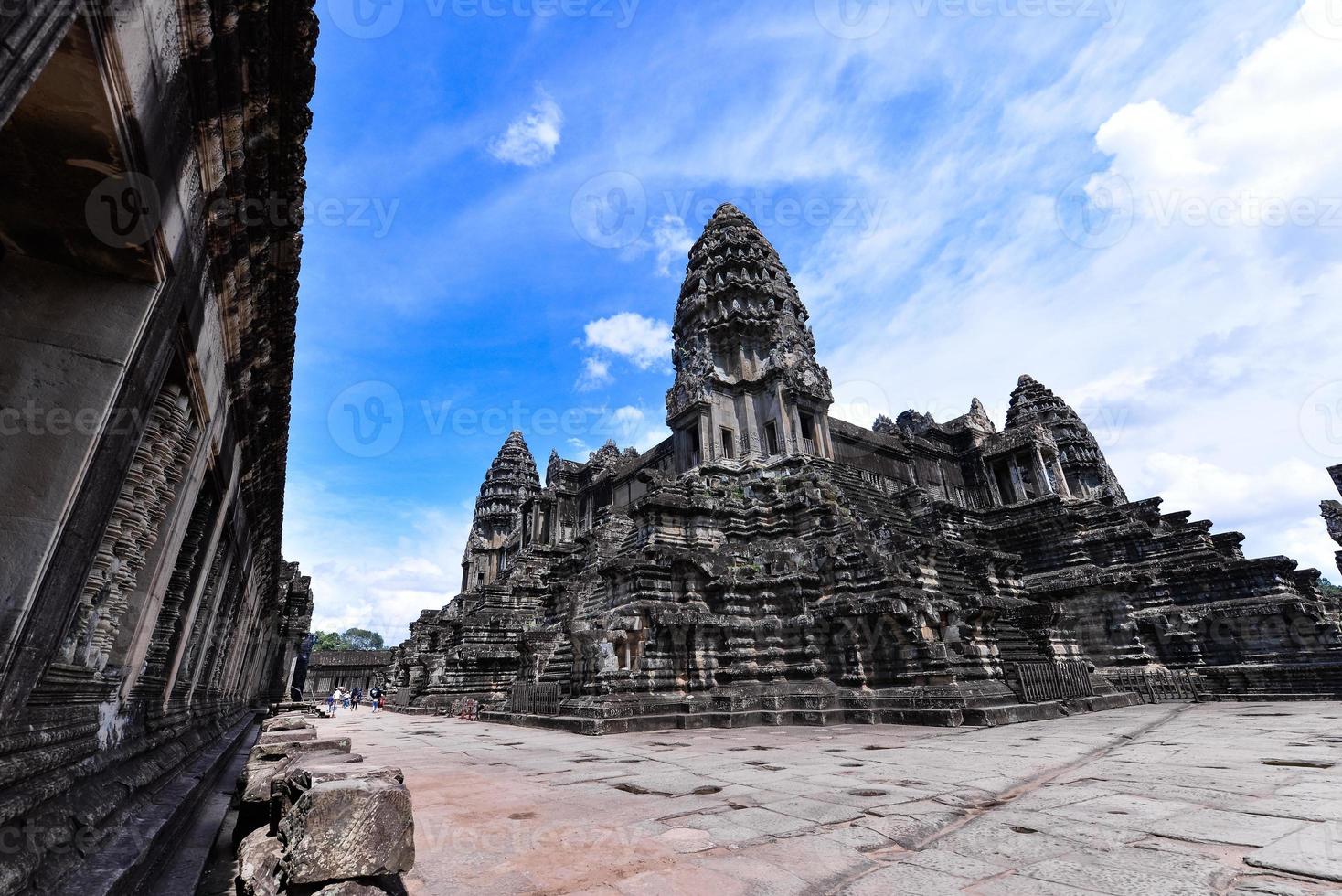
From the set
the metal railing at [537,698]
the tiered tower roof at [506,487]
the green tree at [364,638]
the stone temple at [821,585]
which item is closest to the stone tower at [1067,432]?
the stone temple at [821,585]

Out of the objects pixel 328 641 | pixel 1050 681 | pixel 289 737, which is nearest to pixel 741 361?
pixel 1050 681

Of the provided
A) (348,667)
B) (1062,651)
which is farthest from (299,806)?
(348,667)

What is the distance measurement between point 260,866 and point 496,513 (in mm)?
46817

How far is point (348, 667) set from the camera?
173ft

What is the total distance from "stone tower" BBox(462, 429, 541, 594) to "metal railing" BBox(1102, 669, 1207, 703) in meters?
37.8

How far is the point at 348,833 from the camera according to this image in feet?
7.85

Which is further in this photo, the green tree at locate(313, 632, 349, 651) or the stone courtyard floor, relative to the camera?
the green tree at locate(313, 632, 349, 651)

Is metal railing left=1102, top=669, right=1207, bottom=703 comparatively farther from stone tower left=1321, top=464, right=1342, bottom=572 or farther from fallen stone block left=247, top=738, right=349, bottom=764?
fallen stone block left=247, top=738, right=349, bottom=764

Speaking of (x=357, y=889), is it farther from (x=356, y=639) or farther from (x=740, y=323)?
(x=356, y=639)

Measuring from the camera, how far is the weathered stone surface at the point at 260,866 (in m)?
2.89

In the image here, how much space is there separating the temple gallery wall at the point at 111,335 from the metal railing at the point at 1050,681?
15273mm

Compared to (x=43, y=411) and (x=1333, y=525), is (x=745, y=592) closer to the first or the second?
(x=43, y=411)

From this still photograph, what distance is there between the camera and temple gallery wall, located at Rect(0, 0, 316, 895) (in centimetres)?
232

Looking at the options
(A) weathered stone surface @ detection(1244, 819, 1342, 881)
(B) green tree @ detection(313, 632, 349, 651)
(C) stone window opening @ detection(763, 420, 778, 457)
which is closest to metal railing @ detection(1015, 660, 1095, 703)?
(A) weathered stone surface @ detection(1244, 819, 1342, 881)
